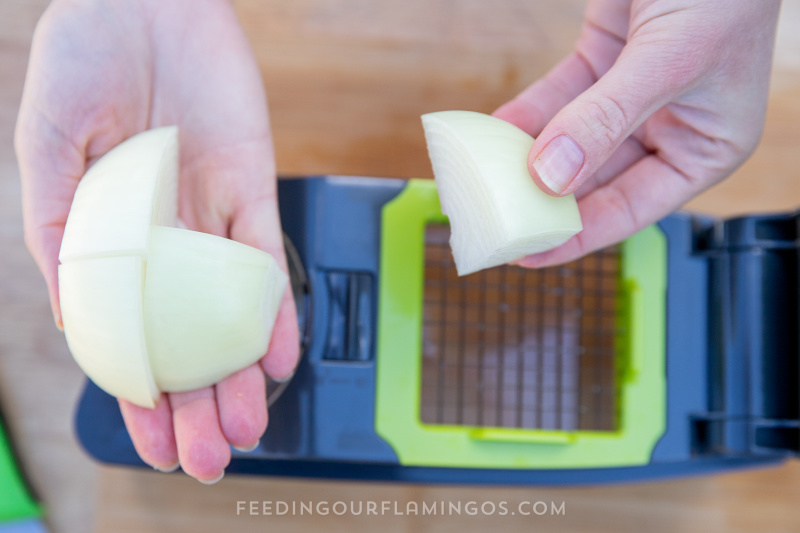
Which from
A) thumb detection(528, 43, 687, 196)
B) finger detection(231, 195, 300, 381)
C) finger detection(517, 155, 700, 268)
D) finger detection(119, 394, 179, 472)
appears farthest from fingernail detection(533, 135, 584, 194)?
finger detection(119, 394, 179, 472)

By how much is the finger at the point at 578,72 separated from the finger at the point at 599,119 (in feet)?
0.51

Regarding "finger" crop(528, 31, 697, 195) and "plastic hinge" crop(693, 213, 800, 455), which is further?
"plastic hinge" crop(693, 213, 800, 455)

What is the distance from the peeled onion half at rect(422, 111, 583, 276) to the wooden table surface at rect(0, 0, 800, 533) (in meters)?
0.27

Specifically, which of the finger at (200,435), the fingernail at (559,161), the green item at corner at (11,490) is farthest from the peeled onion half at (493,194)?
the green item at corner at (11,490)

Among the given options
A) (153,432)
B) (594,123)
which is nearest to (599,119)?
(594,123)

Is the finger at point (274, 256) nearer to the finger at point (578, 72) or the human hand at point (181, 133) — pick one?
the human hand at point (181, 133)

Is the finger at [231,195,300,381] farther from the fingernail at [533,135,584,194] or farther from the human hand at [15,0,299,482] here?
the fingernail at [533,135,584,194]

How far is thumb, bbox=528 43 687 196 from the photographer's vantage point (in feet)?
1.34

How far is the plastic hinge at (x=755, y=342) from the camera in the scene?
576 millimetres

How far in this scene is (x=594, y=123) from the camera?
41cm

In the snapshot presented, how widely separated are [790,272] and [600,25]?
1.09ft

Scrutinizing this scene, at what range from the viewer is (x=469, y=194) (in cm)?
45

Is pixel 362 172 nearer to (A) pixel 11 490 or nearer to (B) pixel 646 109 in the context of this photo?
(B) pixel 646 109

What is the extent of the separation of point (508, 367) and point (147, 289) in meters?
0.39
